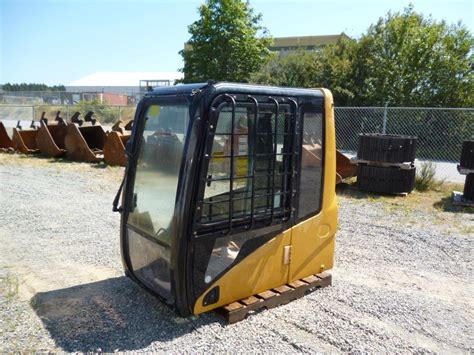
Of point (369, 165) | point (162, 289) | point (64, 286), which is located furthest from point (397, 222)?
point (64, 286)

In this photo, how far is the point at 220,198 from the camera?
10.8ft

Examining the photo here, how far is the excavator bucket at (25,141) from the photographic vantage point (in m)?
13.4

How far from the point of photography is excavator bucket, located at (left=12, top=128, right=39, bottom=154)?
13358 millimetres

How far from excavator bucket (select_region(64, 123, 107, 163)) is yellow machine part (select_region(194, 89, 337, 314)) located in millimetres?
9287

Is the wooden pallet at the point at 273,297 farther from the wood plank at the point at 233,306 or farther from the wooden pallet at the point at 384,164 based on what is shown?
the wooden pallet at the point at 384,164

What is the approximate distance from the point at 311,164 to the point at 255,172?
0.67 m

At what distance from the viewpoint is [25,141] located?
13539mm

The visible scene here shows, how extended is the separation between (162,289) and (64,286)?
4.58 feet

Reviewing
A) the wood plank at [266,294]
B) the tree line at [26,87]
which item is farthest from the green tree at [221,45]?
the tree line at [26,87]

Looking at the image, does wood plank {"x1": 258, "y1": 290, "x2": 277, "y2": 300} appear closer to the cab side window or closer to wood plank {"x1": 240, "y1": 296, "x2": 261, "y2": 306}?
wood plank {"x1": 240, "y1": 296, "x2": 261, "y2": 306}

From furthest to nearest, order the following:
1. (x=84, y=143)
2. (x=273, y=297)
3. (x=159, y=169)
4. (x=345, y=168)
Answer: (x=84, y=143) < (x=345, y=168) < (x=273, y=297) < (x=159, y=169)

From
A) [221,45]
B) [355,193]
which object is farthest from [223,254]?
[221,45]

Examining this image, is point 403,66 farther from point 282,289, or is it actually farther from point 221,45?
point 282,289

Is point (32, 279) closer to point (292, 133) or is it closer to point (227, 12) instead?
point (292, 133)
